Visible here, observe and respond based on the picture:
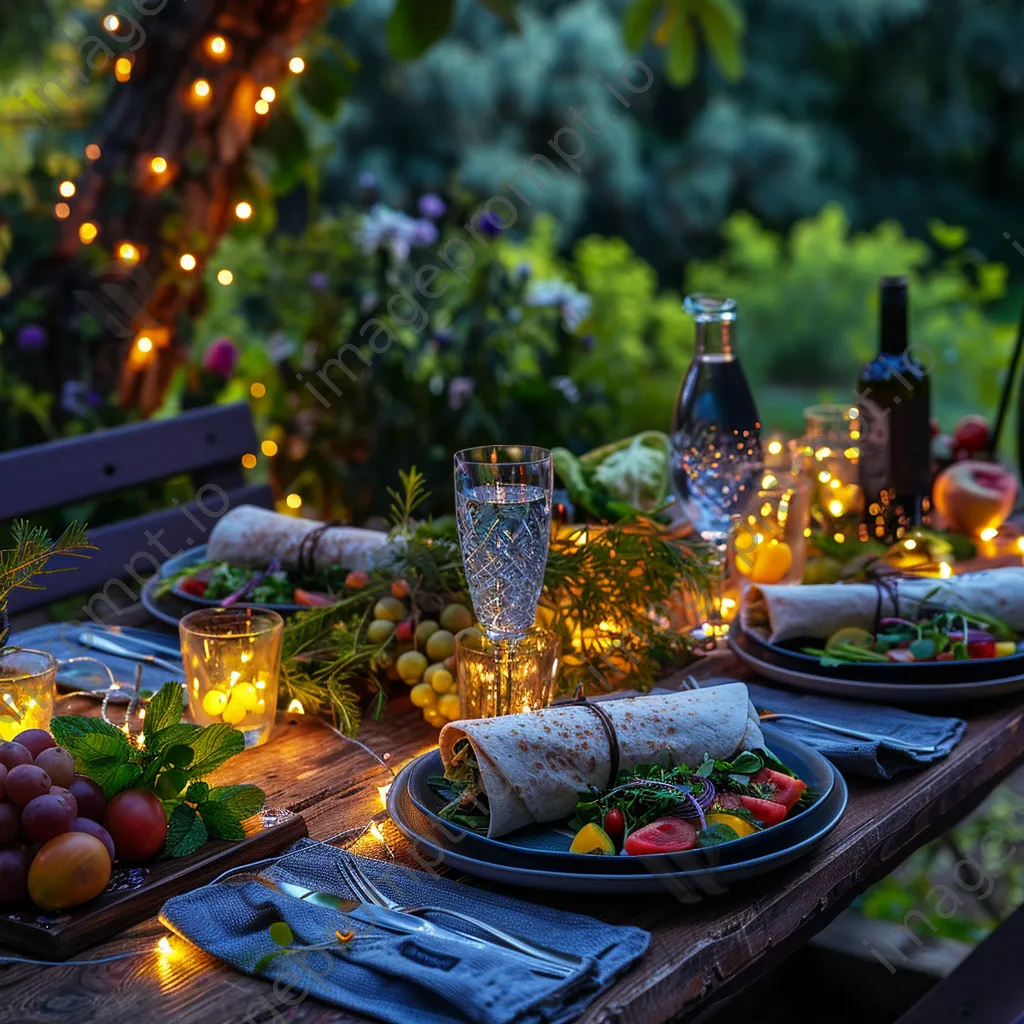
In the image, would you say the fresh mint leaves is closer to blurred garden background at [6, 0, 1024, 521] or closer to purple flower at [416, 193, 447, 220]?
blurred garden background at [6, 0, 1024, 521]

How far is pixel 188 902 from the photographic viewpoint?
2.87 feet

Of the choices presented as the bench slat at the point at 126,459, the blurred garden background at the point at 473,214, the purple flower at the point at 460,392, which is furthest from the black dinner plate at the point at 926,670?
the purple flower at the point at 460,392

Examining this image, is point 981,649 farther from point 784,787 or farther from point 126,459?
point 126,459

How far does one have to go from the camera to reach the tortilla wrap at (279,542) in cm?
152

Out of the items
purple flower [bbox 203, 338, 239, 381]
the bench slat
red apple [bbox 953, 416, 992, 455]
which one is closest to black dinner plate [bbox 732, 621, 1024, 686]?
red apple [bbox 953, 416, 992, 455]

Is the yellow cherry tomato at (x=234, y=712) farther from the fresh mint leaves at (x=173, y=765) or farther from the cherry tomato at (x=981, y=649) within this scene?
the cherry tomato at (x=981, y=649)

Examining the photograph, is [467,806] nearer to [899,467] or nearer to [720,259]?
[899,467]

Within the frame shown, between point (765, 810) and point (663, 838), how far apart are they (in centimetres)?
9

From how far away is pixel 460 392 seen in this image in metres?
3.02

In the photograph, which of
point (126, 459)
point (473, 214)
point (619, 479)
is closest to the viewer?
point (619, 479)

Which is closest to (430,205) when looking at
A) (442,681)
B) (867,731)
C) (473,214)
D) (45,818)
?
(473,214)

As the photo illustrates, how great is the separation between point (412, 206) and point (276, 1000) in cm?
294

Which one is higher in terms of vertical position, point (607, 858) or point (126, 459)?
point (126, 459)

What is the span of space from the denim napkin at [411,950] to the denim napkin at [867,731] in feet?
1.07
